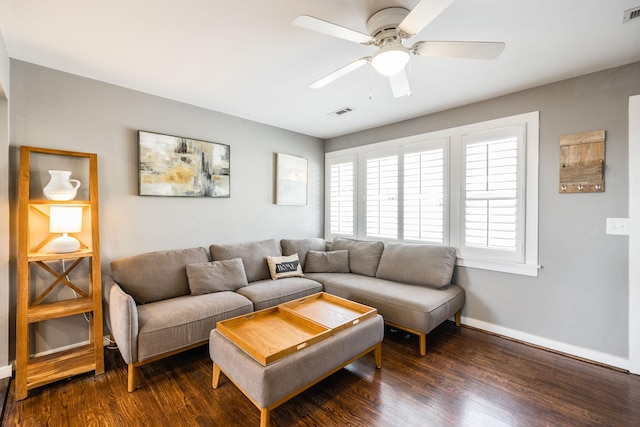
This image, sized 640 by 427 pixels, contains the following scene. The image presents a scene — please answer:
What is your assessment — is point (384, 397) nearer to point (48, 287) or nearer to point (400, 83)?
point (400, 83)

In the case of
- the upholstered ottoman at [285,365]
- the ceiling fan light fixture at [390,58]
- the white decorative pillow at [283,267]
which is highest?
the ceiling fan light fixture at [390,58]

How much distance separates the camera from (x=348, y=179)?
173 inches

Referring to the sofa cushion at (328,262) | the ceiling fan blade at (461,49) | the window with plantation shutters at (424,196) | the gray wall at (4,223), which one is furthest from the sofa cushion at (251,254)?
the ceiling fan blade at (461,49)

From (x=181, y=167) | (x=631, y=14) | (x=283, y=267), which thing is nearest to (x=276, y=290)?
(x=283, y=267)

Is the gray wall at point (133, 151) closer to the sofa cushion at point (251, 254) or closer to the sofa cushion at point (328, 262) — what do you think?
the sofa cushion at point (251, 254)

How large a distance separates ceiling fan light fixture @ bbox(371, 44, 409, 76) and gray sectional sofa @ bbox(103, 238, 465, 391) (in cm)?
198

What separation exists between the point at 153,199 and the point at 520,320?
12.8 feet

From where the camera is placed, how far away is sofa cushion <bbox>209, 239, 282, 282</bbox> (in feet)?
10.7

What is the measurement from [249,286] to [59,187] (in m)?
1.82

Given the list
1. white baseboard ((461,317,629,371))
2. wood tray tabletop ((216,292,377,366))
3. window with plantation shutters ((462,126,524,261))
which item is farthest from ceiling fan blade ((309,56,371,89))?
white baseboard ((461,317,629,371))

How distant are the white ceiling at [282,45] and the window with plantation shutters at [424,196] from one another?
73 centimetres

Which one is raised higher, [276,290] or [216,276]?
[216,276]

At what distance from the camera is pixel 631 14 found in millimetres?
1705

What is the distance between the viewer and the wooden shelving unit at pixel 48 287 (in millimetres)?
2020
